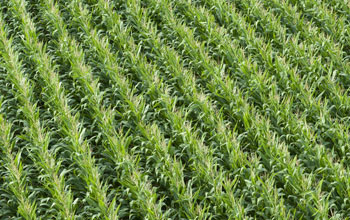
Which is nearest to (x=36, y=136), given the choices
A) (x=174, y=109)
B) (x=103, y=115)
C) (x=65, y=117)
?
(x=65, y=117)

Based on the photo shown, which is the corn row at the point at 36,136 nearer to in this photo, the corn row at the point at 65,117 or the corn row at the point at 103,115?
the corn row at the point at 65,117

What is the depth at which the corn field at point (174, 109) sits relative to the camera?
5.80 meters

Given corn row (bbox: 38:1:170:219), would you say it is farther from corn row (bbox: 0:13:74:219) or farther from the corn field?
corn row (bbox: 0:13:74:219)

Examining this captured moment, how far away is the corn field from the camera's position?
580cm

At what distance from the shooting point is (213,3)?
9.30m

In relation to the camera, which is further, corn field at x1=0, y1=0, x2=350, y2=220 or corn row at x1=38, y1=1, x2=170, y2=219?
corn field at x1=0, y1=0, x2=350, y2=220

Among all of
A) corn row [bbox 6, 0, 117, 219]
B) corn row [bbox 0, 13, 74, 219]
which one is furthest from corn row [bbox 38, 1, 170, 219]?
corn row [bbox 0, 13, 74, 219]

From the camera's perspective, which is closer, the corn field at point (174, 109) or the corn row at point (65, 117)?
the corn row at point (65, 117)

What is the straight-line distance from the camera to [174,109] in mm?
6848

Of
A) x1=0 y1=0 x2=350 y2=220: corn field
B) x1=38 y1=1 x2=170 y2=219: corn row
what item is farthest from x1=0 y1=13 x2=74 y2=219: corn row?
x1=38 y1=1 x2=170 y2=219: corn row

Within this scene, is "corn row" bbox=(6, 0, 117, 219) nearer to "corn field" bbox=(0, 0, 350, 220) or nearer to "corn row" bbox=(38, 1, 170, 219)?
"corn field" bbox=(0, 0, 350, 220)

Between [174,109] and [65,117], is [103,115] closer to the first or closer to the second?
[65,117]

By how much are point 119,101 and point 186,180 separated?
1.40 m

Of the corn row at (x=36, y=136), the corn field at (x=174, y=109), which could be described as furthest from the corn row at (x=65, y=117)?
the corn row at (x=36, y=136)
